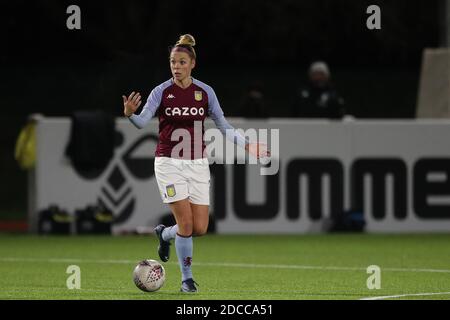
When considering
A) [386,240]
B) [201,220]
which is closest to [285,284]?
[201,220]

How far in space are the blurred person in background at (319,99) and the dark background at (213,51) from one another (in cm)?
562

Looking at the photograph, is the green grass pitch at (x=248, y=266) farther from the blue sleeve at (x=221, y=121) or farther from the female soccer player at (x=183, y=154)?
the blue sleeve at (x=221, y=121)

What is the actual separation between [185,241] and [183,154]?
0.74m

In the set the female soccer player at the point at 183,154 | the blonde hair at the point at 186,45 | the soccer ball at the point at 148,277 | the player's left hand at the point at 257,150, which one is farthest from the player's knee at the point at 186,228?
the blonde hair at the point at 186,45

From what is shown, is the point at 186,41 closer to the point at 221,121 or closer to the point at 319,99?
the point at 221,121

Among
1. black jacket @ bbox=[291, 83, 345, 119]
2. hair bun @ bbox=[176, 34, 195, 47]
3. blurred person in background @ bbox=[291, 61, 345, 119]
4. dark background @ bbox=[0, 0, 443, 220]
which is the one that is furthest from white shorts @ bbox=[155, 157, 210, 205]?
dark background @ bbox=[0, 0, 443, 220]

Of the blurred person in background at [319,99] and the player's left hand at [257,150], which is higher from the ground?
the blurred person in background at [319,99]

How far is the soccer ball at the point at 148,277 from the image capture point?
12.2 metres

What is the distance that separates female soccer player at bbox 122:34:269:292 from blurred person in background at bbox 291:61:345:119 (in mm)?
8606

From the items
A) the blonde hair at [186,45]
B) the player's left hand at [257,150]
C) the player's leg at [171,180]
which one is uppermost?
the blonde hair at [186,45]

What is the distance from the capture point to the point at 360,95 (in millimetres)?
37594

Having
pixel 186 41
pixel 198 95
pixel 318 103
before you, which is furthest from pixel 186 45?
pixel 318 103
